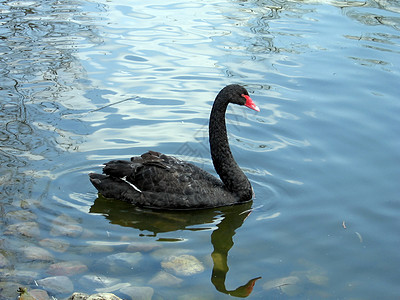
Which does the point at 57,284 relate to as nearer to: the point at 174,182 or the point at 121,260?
the point at 121,260

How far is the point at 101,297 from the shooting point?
444 centimetres

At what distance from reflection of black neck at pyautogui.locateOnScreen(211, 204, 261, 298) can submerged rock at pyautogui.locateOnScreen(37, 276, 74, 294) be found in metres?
1.26

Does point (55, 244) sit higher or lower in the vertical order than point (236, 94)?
lower

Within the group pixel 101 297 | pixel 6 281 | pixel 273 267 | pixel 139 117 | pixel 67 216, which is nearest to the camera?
pixel 101 297

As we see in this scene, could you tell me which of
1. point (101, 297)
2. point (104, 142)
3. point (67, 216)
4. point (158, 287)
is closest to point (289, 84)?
point (104, 142)

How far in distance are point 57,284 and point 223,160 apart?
2.69 metres

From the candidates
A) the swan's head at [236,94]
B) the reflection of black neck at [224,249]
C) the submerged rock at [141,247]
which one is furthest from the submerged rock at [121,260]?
the swan's head at [236,94]

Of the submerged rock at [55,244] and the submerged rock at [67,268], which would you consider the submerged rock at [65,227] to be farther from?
the submerged rock at [67,268]

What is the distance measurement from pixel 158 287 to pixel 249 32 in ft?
26.6

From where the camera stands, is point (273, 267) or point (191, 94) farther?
point (191, 94)

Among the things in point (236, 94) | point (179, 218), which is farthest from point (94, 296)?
point (236, 94)

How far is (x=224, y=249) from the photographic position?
5832mm

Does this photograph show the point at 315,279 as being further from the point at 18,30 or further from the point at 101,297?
the point at 18,30

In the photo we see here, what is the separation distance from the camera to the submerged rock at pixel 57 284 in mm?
4876
